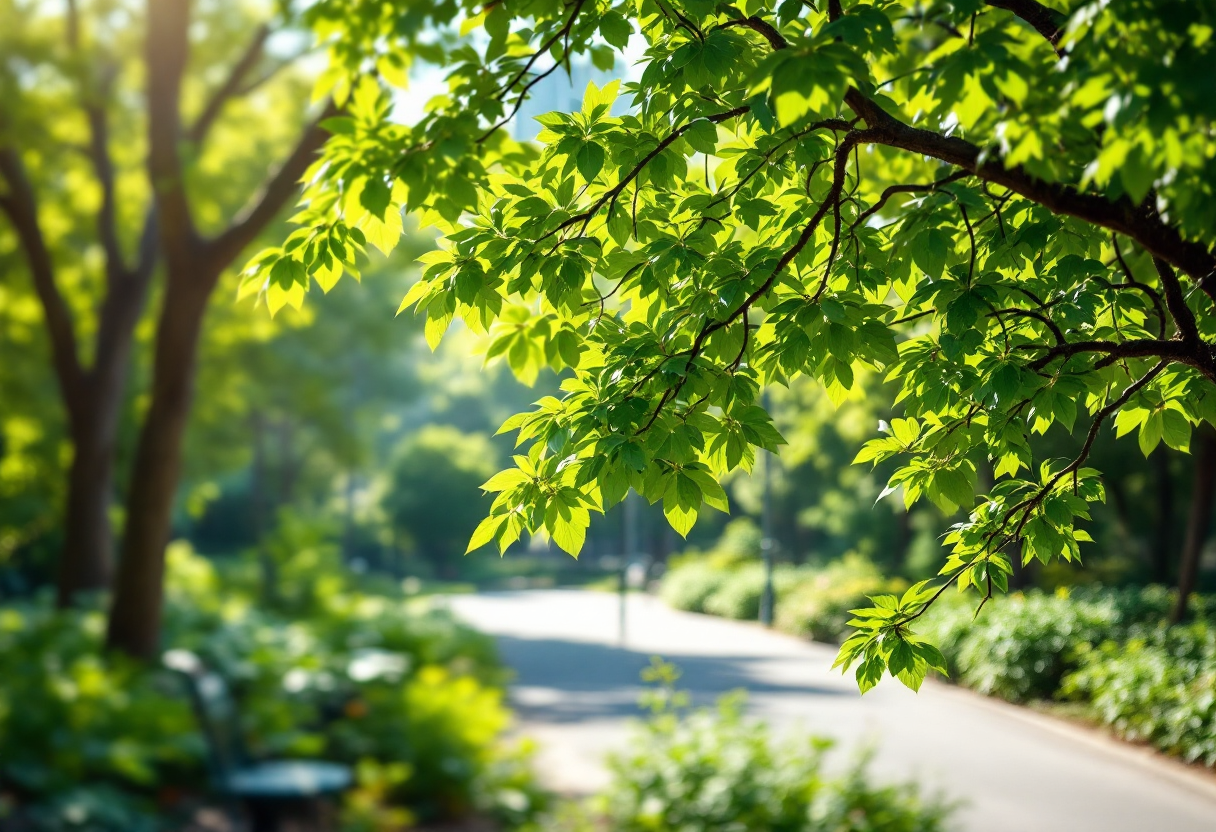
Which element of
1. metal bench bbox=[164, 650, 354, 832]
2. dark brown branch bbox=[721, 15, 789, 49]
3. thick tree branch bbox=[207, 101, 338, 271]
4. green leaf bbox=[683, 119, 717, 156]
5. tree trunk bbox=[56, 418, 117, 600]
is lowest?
metal bench bbox=[164, 650, 354, 832]

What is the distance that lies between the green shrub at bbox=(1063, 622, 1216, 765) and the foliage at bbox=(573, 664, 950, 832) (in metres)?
3.45

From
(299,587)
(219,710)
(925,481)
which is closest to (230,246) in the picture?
(219,710)

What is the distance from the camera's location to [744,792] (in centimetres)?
585

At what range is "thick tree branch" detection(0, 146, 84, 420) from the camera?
11297 mm

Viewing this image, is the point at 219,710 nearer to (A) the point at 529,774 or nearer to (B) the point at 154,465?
(A) the point at 529,774

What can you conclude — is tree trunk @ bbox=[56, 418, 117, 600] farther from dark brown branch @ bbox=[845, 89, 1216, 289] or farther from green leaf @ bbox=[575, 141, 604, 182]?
dark brown branch @ bbox=[845, 89, 1216, 289]

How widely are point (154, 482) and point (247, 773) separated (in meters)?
3.39

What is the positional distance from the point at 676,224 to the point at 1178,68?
1.43m

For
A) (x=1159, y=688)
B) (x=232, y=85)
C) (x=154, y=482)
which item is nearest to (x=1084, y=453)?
(x=1159, y=688)

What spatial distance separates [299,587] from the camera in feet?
60.2

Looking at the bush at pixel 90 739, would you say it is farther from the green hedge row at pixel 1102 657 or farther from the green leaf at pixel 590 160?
the green hedge row at pixel 1102 657

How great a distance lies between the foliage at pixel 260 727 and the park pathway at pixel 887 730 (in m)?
1.01

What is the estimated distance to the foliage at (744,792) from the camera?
5.70 m

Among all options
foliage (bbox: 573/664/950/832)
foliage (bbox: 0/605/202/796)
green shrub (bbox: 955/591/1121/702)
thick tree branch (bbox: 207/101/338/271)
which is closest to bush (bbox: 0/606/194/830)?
foliage (bbox: 0/605/202/796)
